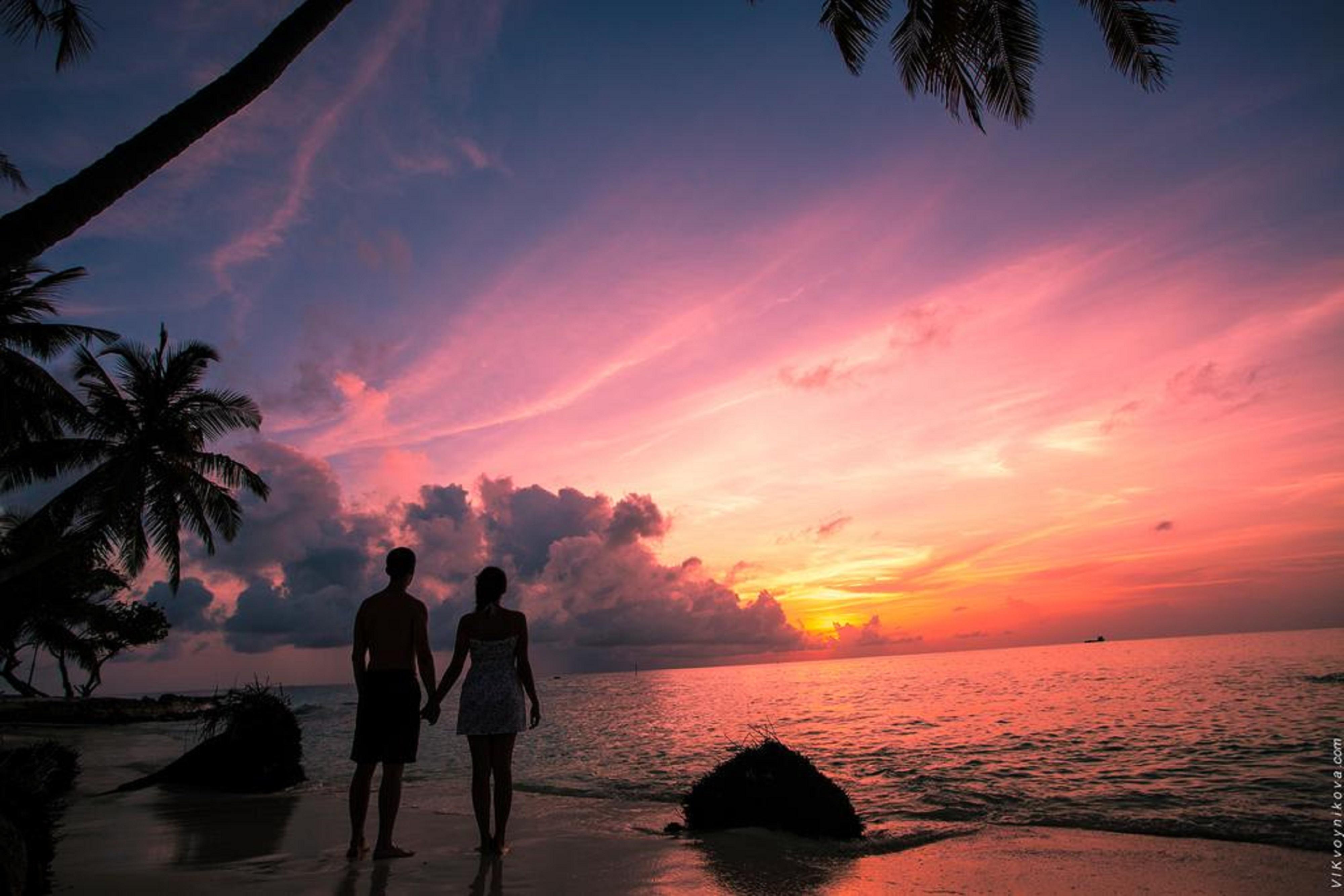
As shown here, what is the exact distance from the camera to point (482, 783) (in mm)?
6051

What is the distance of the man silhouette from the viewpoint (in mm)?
5809

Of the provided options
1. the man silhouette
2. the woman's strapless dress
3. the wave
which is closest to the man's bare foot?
the man silhouette

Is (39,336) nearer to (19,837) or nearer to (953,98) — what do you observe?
(19,837)

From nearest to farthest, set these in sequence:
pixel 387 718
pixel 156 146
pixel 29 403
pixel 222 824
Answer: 1. pixel 156 146
2. pixel 387 718
3. pixel 222 824
4. pixel 29 403

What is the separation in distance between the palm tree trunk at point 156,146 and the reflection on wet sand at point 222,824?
4.74 metres

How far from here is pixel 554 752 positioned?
66.6 ft

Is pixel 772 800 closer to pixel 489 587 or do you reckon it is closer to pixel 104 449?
pixel 489 587

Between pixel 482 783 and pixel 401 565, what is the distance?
1907 mm

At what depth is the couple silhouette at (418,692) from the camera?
5.84 metres

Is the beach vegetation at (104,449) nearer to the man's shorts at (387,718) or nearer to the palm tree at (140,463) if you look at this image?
the palm tree at (140,463)

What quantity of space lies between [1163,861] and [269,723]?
41.3ft

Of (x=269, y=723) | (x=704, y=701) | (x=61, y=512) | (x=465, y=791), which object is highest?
(x=61, y=512)

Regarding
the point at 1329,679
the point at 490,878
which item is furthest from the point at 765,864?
the point at 1329,679

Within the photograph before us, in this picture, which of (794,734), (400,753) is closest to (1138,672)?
(794,734)
